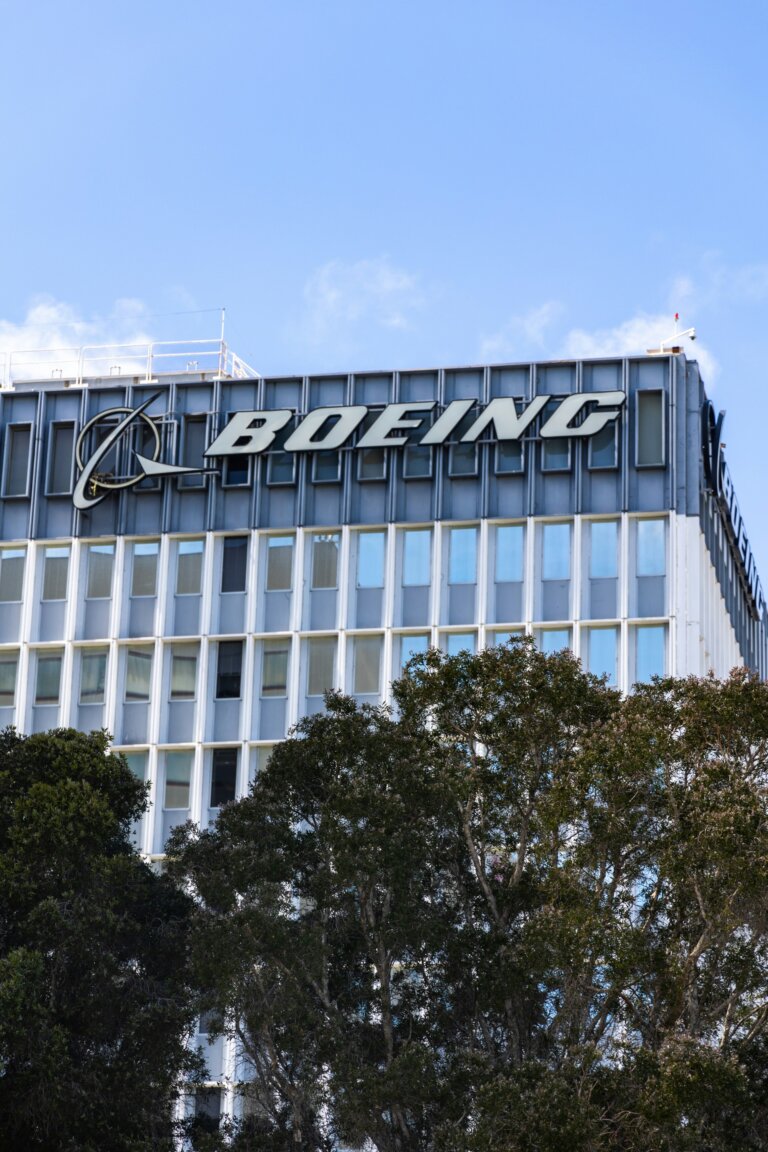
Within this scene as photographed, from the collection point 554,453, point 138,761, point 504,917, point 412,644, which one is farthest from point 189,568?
point 504,917

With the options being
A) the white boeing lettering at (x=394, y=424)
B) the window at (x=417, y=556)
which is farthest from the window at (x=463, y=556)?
the white boeing lettering at (x=394, y=424)

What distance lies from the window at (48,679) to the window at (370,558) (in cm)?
1078

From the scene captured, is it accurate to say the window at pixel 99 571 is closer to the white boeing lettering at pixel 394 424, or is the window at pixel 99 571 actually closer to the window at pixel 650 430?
the white boeing lettering at pixel 394 424

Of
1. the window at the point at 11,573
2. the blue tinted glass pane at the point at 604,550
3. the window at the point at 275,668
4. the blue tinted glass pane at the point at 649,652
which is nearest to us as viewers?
the blue tinted glass pane at the point at 649,652

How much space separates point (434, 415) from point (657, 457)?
24.9 feet

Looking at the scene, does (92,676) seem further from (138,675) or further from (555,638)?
(555,638)

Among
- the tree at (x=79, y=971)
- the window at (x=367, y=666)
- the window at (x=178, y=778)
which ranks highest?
the window at (x=367, y=666)

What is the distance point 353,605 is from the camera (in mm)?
76750

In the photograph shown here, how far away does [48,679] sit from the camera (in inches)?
3078

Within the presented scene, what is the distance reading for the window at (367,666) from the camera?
2982 inches

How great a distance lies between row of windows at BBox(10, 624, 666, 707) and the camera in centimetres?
7456

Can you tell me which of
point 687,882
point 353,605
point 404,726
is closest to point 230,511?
point 353,605

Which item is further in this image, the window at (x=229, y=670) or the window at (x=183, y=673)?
the window at (x=183, y=673)

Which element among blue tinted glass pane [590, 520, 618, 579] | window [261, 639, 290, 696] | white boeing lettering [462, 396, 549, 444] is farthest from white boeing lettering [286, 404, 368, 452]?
blue tinted glass pane [590, 520, 618, 579]
